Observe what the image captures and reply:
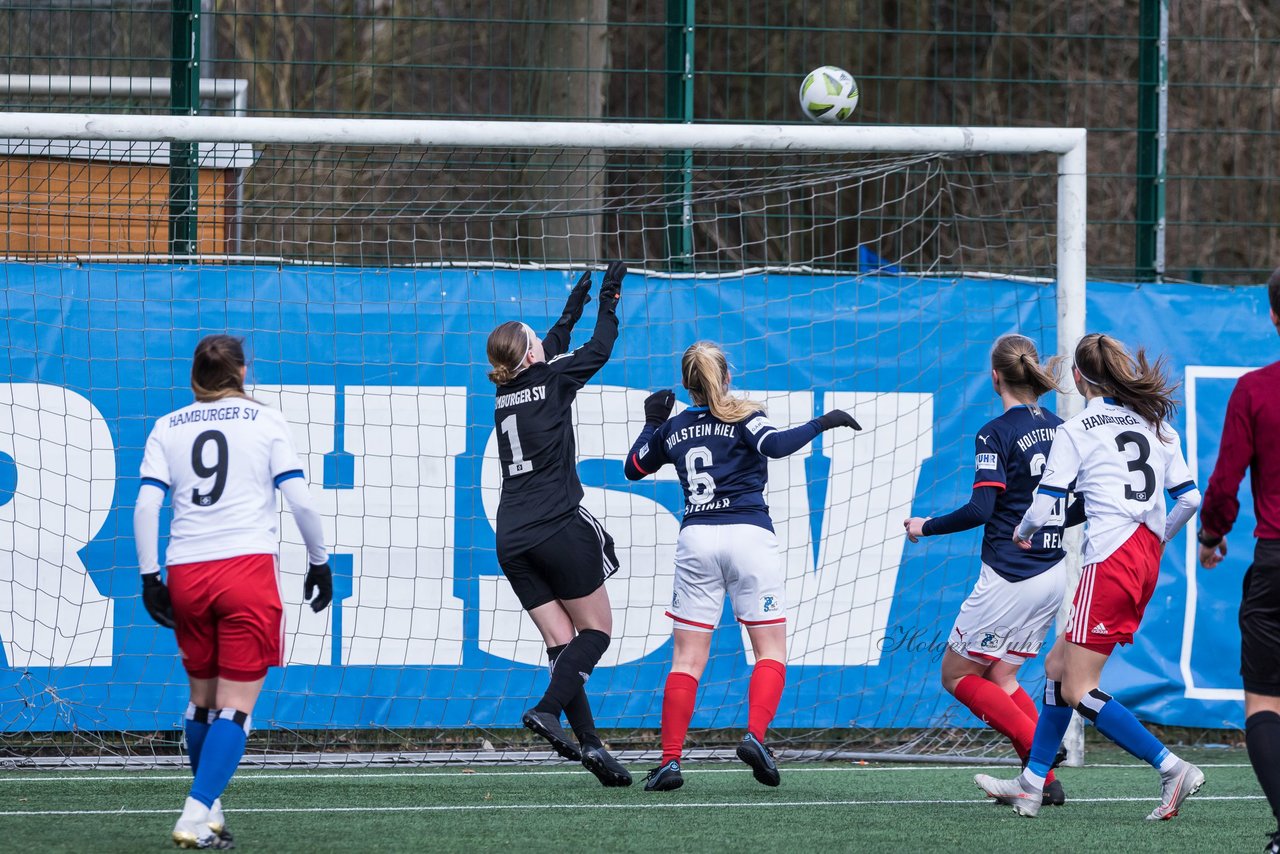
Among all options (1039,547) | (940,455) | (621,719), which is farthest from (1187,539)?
(621,719)

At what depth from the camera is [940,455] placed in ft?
28.3

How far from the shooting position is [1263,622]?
477 centimetres

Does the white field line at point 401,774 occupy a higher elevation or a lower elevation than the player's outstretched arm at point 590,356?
lower

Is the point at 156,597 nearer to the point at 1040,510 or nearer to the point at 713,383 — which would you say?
the point at 713,383

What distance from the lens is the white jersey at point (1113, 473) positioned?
5781 mm

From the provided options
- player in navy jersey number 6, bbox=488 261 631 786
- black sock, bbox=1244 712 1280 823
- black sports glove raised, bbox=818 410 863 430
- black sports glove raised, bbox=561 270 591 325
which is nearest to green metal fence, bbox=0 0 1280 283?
black sports glove raised, bbox=561 270 591 325

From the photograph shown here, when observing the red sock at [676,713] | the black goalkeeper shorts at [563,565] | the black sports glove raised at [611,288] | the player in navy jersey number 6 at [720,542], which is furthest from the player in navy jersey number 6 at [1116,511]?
the black sports glove raised at [611,288]

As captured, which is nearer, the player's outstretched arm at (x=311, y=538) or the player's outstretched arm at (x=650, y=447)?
the player's outstretched arm at (x=311, y=538)

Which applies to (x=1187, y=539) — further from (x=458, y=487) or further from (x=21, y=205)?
(x=21, y=205)

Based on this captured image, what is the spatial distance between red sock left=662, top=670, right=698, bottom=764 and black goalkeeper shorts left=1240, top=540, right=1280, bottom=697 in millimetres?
2459

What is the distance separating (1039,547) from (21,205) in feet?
18.4

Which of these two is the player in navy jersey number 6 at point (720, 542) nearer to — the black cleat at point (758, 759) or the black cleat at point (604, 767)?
the black cleat at point (758, 759)

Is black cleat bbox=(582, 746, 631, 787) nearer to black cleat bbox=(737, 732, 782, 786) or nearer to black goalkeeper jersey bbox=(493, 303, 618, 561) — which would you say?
black cleat bbox=(737, 732, 782, 786)

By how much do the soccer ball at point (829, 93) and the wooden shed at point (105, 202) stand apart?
2995 millimetres
